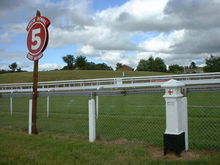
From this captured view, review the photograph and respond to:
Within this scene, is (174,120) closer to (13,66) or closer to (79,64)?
(79,64)

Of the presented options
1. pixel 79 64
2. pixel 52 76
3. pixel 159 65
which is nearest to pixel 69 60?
pixel 79 64

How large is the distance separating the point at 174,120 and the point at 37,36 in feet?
15.8

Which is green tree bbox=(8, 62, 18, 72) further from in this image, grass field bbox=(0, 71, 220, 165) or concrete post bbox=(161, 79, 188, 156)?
concrete post bbox=(161, 79, 188, 156)

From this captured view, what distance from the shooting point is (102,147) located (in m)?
5.39

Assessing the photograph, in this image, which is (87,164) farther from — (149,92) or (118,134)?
(118,134)

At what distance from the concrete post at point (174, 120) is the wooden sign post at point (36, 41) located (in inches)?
161

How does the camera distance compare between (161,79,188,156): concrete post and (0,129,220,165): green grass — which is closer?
(0,129,220,165): green grass

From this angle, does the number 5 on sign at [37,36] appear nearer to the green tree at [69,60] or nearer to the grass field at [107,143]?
the grass field at [107,143]

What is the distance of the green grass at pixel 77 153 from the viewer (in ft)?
14.5

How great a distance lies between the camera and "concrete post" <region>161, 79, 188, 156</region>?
15.1 ft

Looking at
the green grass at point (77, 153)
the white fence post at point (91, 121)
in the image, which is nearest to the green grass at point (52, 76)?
the green grass at point (77, 153)

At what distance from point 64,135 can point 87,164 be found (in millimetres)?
2671

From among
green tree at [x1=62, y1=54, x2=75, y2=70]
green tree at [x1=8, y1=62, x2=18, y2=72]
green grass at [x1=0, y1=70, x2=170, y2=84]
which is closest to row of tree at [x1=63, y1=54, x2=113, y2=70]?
green tree at [x1=62, y1=54, x2=75, y2=70]

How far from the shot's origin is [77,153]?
5035 mm
